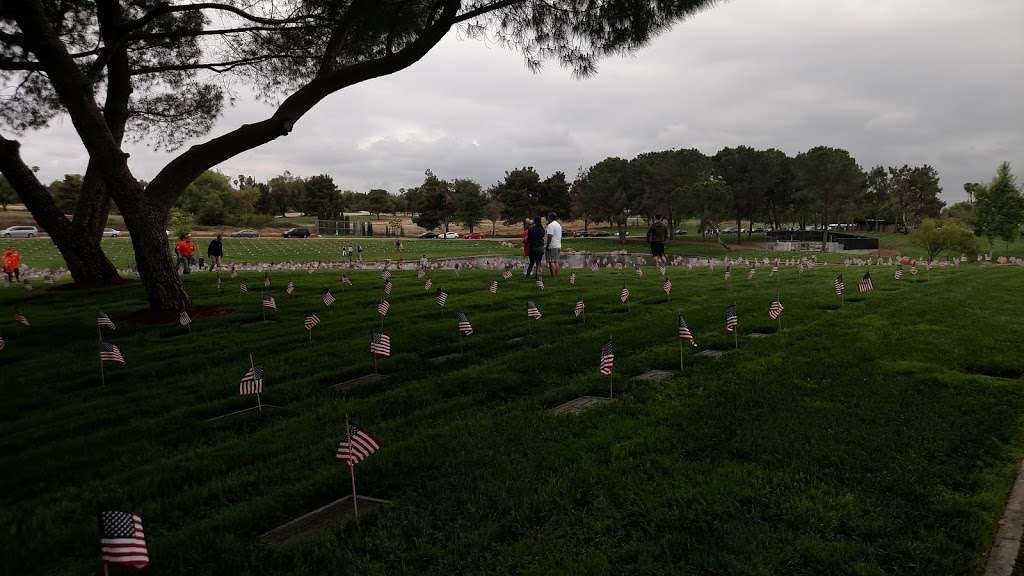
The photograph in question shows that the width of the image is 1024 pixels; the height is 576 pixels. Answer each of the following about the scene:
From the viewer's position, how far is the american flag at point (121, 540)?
297 cm

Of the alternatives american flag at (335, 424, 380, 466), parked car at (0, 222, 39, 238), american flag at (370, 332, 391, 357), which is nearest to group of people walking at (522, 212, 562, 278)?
american flag at (370, 332, 391, 357)

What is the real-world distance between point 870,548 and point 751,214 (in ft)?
230

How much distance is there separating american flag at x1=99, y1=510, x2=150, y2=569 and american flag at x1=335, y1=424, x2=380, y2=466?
1.24 metres

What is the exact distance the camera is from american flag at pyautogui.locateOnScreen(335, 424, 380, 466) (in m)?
3.99

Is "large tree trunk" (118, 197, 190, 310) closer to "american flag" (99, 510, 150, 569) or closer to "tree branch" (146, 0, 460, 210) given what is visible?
"tree branch" (146, 0, 460, 210)

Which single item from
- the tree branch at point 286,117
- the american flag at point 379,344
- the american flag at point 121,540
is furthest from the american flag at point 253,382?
the tree branch at point 286,117

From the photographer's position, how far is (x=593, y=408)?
19.0ft

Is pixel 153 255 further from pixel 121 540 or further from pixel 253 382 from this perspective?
pixel 121 540

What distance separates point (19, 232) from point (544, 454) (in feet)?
214

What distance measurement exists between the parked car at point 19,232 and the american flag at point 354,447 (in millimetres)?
61485

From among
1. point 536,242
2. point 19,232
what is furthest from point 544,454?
point 19,232

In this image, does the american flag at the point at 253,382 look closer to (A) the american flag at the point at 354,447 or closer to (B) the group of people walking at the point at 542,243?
(A) the american flag at the point at 354,447

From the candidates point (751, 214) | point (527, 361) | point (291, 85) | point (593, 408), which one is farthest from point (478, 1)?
point (751, 214)

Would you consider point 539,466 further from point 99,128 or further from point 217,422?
point 99,128
